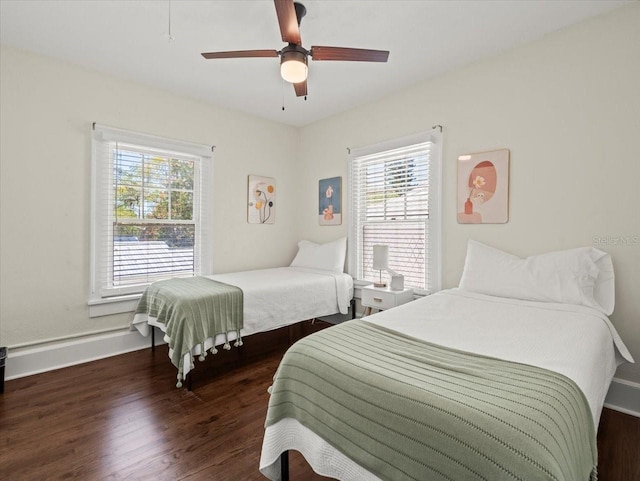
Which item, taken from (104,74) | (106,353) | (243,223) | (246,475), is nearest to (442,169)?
(243,223)

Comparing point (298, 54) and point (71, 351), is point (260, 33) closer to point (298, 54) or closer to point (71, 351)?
point (298, 54)

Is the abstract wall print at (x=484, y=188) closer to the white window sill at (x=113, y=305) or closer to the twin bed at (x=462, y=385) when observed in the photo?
the twin bed at (x=462, y=385)

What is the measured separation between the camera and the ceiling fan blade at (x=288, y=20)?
1.57 meters

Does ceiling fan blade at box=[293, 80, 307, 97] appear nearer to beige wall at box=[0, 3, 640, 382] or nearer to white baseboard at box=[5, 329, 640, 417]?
beige wall at box=[0, 3, 640, 382]

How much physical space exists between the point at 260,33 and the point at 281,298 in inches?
84.6

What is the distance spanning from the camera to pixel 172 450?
173 centimetres

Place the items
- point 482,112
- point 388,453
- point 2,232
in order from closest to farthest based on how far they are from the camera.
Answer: point 388,453
point 2,232
point 482,112

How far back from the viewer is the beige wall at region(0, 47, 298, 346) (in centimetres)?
256

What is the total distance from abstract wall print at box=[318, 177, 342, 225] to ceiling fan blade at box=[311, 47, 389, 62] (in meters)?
2.02

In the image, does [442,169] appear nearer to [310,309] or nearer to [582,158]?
[582,158]

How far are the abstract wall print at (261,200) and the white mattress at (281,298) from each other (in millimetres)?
798

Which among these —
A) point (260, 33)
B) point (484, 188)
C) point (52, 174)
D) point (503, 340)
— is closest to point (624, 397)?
point (503, 340)

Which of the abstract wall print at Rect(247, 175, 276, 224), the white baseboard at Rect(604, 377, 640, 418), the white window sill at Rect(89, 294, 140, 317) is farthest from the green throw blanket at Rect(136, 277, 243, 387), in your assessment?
the white baseboard at Rect(604, 377, 640, 418)

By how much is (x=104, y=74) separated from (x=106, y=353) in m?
2.61
